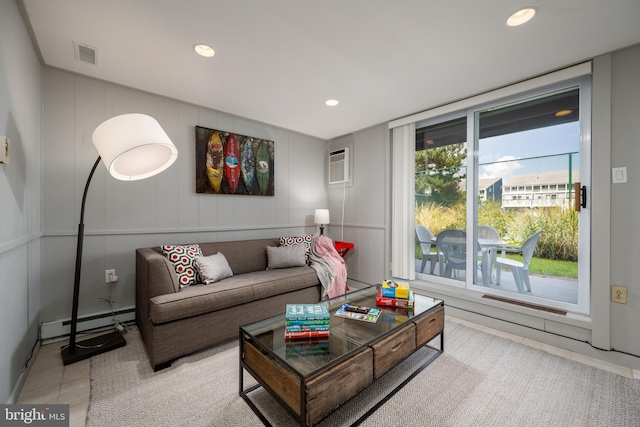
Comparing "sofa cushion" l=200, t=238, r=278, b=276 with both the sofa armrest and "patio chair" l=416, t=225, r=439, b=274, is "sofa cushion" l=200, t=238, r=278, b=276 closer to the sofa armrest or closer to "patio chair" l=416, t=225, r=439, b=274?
the sofa armrest

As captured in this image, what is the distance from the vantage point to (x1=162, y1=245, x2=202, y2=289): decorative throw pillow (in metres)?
2.26

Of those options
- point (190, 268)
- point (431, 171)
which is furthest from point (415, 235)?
point (190, 268)

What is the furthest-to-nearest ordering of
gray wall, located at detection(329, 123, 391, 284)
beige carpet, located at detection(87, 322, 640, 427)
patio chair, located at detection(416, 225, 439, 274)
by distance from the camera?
gray wall, located at detection(329, 123, 391, 284) → patio chair, located at detection(416, 225, 439, 274) → beige carpet, located at detection(87, 322, 640, 427)

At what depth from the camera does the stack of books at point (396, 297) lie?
1.92 m

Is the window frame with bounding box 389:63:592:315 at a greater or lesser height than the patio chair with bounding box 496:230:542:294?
greater

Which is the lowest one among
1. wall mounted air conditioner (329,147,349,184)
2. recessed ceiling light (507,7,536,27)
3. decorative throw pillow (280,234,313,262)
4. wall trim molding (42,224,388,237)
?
decorative throw pillow (280,234,313,262)

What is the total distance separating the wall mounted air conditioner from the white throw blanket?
1.17m

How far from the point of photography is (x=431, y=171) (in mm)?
3297

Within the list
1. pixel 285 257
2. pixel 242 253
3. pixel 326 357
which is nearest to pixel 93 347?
pixel 242 253

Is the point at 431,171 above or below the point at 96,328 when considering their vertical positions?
above

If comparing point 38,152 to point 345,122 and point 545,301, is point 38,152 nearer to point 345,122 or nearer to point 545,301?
point 345,122

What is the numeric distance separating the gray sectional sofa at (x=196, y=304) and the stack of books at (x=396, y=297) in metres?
0.99

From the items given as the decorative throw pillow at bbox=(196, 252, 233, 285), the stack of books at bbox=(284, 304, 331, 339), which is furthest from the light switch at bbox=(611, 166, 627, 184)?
the decorative throw pillow at bbox=(196, 252, 233, 285)

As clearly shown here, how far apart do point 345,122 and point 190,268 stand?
2613 mm
